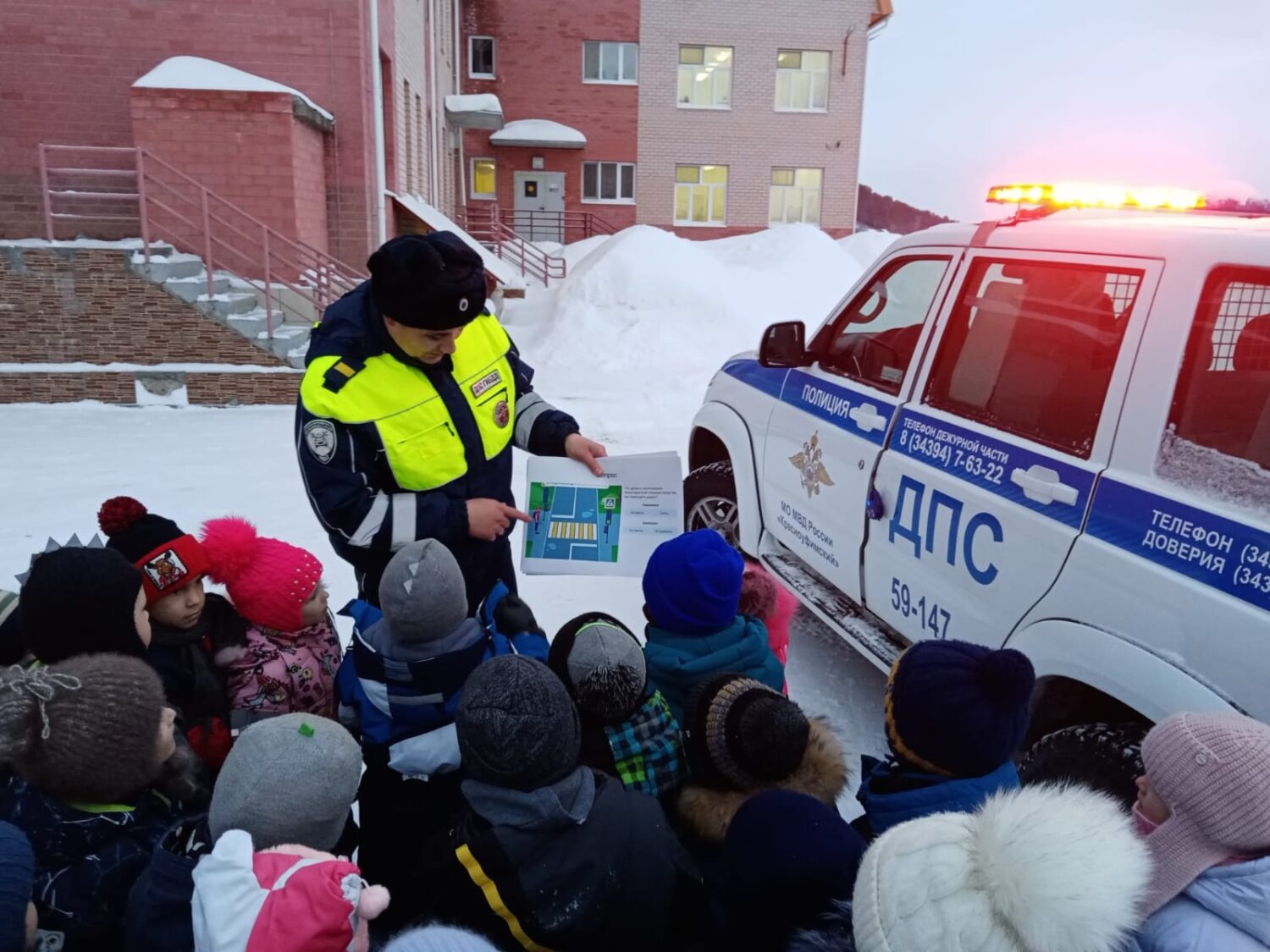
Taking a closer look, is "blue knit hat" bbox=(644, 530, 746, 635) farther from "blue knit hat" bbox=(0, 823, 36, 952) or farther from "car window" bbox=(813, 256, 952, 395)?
"blue knit hat" bbox=(0, 823, 36, 952)

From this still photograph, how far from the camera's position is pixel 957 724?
1812 mm

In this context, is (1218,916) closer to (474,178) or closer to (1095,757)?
(1095,757)

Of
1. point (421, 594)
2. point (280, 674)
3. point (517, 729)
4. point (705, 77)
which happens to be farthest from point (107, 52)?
point (705, 77)

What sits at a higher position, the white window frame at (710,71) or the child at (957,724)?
the white window frame at (710,71)

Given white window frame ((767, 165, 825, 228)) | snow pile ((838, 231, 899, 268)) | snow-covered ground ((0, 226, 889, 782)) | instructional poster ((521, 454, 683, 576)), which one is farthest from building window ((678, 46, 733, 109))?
instructional poster ((521, 454, 683, 576))

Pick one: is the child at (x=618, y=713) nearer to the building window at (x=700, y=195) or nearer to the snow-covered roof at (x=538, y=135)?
the snow-covered roof at (x=538, y=135)

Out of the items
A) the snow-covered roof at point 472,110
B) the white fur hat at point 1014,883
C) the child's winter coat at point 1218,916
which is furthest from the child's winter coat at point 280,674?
the snow-covered roof at point 472,110

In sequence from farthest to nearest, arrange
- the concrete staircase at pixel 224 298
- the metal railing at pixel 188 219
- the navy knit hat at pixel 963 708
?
the metal railing at pixel 188 219 → the concrete staircase at pixel 224 298 → the navy knit hat at pixel 963 708

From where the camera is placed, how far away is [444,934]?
4.27 ft

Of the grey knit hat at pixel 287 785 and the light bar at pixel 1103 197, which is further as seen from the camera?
the light bar at pixel 1103 197

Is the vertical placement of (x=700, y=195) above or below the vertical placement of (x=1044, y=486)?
above

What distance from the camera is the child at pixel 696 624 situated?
240cm

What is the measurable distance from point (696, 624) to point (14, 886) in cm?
155

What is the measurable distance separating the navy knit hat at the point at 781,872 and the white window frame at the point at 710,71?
91.8 ft
